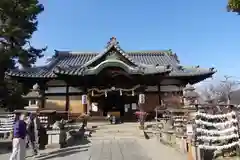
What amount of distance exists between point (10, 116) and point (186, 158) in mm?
11061

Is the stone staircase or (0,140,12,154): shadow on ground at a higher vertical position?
the stone staircase

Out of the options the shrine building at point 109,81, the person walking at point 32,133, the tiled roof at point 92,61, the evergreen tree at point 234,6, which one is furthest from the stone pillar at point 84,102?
the evergreen tree at point 234,6

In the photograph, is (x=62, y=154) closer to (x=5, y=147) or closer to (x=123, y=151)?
(x=123, y=151)

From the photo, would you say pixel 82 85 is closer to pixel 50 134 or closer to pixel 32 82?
pixel 32 82

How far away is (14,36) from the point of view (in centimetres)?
2173

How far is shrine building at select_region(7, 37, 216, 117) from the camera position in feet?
65.3

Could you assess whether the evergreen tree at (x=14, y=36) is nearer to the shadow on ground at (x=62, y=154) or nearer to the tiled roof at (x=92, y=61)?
→ the tiled roof at (x=92, y=61)

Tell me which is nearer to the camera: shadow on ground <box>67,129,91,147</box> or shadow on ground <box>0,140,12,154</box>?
shadow on ground <box>0,140,12,154</box>

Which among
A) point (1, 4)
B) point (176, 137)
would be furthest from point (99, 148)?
point (1, 4)

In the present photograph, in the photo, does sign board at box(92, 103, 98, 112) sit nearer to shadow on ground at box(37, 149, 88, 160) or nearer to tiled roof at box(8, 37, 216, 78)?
tiled roof at box(8, 37, 216, 78)

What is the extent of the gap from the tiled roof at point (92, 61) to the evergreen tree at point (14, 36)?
221cm

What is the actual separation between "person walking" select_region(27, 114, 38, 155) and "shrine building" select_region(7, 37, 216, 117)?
26.8ft

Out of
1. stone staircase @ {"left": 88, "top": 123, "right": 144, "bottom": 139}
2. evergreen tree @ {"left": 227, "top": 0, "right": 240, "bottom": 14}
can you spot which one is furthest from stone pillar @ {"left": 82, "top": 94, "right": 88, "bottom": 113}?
evergreen tree @ {"left": 227, "top": 0, "right": 240, "bottom": 14}

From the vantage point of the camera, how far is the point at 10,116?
596 inches
